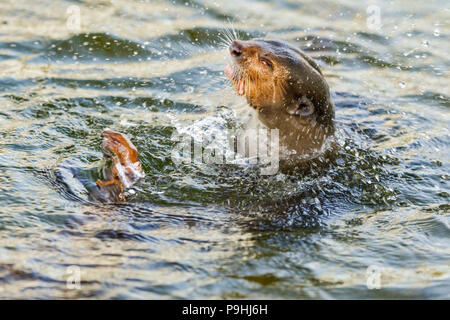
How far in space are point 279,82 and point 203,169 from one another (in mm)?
824

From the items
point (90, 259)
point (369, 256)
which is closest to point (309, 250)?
point (369, 256)

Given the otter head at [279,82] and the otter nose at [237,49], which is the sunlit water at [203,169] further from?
the otter nose at [237,49]

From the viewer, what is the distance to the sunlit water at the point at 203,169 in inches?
128

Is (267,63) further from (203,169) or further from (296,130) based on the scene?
(203,169)

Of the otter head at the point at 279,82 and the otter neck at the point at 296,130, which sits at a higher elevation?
the otter head at the point at 279,82

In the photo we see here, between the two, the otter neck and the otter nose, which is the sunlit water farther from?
the otter nose

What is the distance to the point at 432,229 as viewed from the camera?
392 cm

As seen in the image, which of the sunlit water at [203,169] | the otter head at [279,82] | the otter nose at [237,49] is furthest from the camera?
the otter nose at [237,49]

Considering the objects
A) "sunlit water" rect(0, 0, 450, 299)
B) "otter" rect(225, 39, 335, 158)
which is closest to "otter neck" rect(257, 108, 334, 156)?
"otter" rect(225, 39, 335, 158)

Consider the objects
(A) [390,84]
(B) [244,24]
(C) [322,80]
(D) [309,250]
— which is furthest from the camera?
(B) [244,24]

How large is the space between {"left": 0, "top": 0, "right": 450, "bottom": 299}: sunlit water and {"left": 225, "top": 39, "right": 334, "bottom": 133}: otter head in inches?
15.6

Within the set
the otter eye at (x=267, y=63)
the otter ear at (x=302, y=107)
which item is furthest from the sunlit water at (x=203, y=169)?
the otter eye at (x=267, y=63)

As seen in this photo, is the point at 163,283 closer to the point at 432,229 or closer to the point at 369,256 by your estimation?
the point at 369,256
